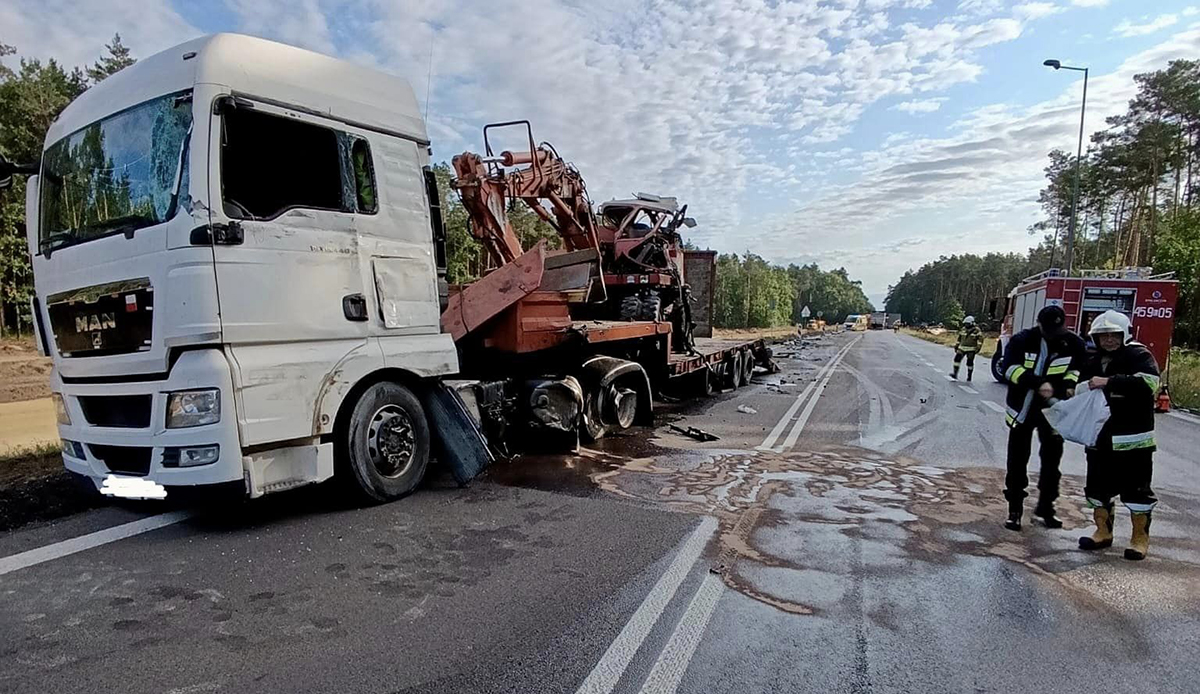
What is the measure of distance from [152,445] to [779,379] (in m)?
13.8

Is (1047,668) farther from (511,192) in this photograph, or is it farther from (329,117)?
(511,192)

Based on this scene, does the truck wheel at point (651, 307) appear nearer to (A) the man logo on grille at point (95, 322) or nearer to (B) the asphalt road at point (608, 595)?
(B) the asphalt road at point (608, 595)

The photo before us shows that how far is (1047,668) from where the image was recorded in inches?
115

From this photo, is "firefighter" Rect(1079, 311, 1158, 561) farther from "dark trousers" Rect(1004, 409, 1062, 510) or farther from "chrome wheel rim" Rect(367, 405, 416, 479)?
"chrome wheel rim" Rect(367, 405, 416, 479)

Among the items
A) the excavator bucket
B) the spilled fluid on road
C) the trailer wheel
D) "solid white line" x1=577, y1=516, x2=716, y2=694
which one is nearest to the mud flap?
the spilled fluid on road

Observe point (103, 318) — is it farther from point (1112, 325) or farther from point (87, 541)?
point (1112, 325)

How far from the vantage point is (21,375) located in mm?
17109

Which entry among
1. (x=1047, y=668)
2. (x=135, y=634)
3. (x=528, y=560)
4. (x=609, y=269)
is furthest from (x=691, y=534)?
(x=609, y=269)

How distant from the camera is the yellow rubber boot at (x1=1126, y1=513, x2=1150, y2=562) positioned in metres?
4.28

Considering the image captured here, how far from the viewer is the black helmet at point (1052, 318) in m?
4.84

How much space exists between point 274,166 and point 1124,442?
5.86m

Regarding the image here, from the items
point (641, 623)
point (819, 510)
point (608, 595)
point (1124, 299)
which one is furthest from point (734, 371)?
point (641, 623)

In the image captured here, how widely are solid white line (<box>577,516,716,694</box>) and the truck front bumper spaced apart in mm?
2510

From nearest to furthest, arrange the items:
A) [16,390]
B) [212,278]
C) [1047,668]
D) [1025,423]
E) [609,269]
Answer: [1047,668] → [212,278] → [1025,423] → [609,269] → [16,390]
